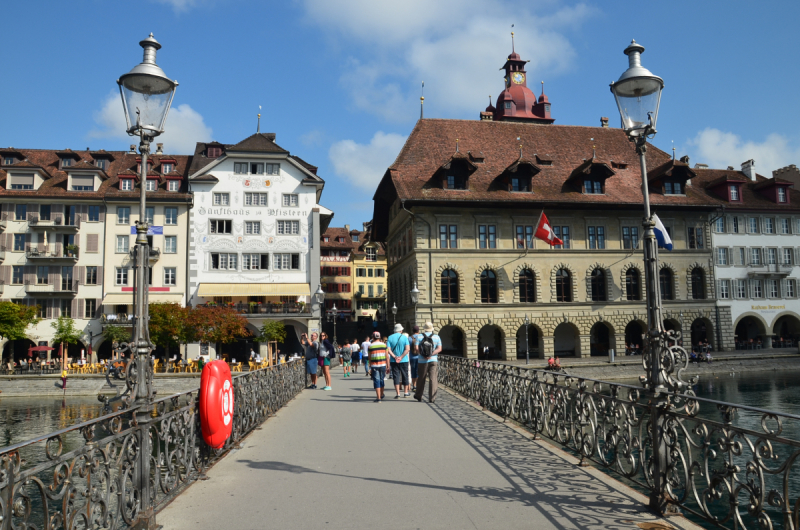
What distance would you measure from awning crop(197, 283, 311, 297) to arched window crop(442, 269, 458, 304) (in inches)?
395

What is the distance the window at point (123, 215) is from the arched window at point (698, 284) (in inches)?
1677

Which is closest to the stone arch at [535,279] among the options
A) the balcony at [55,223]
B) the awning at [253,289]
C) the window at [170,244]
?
the awning at [253,289]

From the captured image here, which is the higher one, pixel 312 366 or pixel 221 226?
pixel 221 226

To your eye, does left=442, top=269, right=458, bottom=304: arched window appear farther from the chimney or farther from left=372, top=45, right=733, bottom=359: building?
the chimney

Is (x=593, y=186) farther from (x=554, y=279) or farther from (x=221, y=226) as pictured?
(x=221, y=226)

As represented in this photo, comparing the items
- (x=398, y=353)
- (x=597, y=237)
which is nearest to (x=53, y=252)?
(x=398, y=353)

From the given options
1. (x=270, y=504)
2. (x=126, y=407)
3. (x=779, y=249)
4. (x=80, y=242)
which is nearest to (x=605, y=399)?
(x=270, y=504)

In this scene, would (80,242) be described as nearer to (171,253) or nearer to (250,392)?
(171,253)

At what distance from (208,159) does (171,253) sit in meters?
9.12

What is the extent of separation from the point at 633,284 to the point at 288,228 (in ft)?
84.8

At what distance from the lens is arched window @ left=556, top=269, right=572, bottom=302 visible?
43344mm

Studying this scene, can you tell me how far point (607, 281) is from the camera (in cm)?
4381

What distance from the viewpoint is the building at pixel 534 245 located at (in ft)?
136

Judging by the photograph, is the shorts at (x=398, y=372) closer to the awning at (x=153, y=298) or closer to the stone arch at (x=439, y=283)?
the stone arch at (x=439, y=283)
